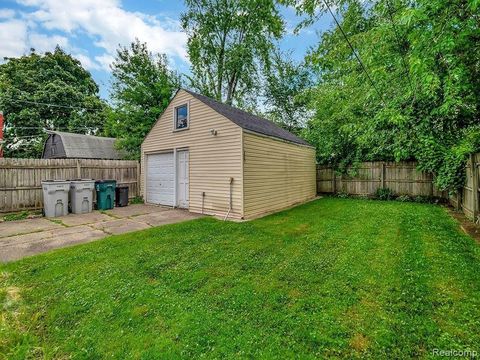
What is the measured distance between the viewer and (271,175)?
27.5 ft

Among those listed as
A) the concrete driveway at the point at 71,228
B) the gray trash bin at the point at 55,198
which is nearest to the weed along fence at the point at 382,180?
the concrete driveway at the point at 71,228

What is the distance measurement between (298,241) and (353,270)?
58.6 inches

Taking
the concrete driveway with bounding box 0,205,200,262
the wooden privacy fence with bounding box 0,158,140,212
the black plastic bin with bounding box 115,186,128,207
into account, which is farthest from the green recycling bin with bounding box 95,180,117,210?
the wooden privacy fence with bounding box 0,158,140,212

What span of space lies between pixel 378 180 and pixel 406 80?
6470 mm

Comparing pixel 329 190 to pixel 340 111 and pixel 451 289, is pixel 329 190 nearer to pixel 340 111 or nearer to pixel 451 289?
pixel 340 111

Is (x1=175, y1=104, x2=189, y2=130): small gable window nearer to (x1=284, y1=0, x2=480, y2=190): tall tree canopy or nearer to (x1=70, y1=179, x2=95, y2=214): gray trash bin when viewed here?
(x1=70, y1=179, x2=95, y2=214): gray trash bin

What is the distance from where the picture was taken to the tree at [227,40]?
17562 millimetres

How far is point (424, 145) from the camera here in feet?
30.0

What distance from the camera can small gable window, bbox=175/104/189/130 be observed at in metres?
8.68

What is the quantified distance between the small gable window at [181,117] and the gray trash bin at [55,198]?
13.3 ft

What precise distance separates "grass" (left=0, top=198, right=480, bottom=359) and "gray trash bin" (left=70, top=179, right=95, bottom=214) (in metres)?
3.79

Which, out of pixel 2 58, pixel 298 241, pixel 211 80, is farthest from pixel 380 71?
pixel 2 58

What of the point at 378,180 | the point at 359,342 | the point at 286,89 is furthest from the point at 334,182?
the point at 359,342

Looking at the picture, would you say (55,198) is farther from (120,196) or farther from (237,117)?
(237,117)
